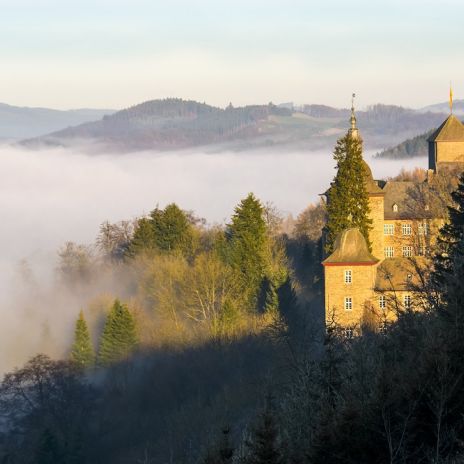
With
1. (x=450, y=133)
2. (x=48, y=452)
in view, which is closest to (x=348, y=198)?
(x=450, y=133)

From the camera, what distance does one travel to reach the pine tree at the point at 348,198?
61719 millimetres

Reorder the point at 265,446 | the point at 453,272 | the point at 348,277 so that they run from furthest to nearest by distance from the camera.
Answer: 1. the point at 348,277
2. the point at 453,272
3. the point at 265,446

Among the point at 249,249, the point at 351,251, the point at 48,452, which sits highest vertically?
the point at 351,251

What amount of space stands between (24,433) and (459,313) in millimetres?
37862

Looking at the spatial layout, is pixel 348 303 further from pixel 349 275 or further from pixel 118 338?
pixel 118 338

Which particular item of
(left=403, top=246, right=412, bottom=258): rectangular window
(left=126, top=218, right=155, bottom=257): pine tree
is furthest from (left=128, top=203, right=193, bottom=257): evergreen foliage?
(left=403, top=246, right=412, bottom=258): rectangular window

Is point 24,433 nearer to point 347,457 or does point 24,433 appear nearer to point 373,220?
point 373,220

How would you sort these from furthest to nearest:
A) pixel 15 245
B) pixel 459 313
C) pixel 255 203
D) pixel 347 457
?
1. pixel 15 245
2. pixel 255 203
3. pixel 459 313
4. pixel 347 457

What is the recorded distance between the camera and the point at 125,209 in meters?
168

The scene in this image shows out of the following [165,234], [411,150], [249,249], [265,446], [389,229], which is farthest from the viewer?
[411,150]

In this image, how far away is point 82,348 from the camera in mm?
71625

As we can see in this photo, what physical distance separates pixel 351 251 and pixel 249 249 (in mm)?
9465

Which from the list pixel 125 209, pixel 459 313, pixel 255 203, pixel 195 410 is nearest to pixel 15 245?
pixel 125 209

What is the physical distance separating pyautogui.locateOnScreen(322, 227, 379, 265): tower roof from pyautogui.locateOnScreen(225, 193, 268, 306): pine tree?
8367mm
